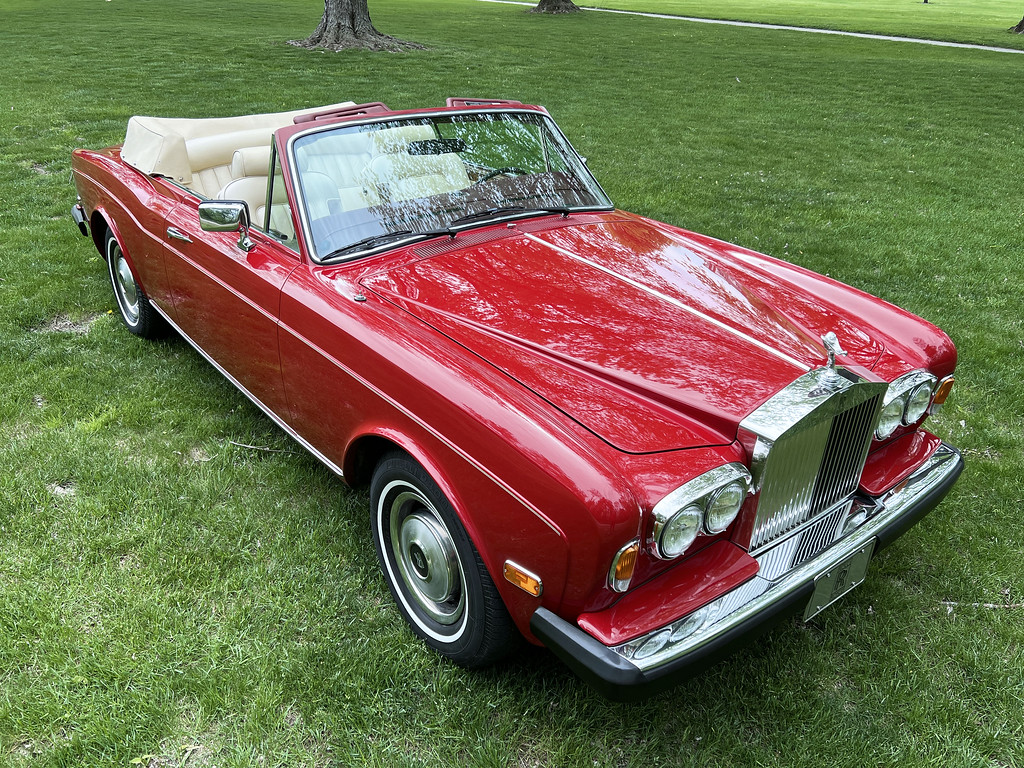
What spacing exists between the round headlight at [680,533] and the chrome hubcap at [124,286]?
3679 mm

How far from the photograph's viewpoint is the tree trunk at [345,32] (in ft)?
48.6

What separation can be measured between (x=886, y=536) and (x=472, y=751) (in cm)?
146

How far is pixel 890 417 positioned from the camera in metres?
2.53

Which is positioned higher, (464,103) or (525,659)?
(464,103)

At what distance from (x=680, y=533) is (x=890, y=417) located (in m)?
1.09

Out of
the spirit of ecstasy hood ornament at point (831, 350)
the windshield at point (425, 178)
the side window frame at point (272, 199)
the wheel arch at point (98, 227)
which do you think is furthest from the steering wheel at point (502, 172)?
the wheel arch at point (98, 227)

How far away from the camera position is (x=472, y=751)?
2156 mm

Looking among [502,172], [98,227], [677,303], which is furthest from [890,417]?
[98,227]

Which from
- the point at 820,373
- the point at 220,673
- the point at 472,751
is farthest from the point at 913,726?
the point at 220,673

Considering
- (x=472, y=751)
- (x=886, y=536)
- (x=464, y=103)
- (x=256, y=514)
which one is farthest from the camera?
(x=464, y=103)

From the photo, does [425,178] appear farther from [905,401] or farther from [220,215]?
[905,401]

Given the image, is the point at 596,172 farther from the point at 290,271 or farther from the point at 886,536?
the point at 886,536

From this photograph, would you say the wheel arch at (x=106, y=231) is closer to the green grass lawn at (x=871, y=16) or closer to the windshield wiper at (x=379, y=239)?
the windshield wiper at (x=379, y=239)

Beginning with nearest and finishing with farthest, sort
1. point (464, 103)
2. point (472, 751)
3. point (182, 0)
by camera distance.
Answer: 1. point (472, 751)
2. point (464, 103)
3. point (182, 0)
